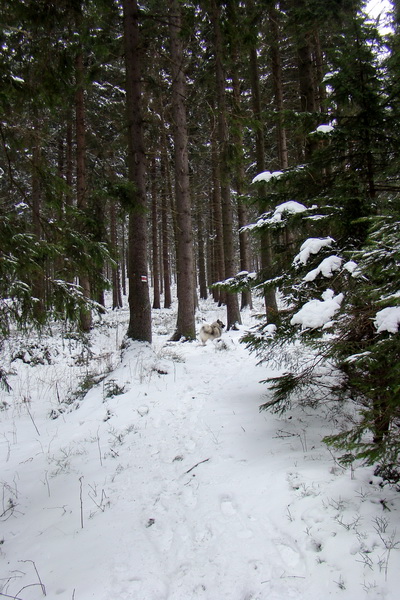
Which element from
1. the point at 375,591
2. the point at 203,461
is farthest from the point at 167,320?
the point at 375,591

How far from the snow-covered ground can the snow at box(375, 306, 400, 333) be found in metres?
1.52

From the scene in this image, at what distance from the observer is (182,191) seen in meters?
9.28

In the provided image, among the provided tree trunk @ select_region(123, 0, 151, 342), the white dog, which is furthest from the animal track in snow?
the white dog

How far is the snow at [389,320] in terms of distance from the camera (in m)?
1.94

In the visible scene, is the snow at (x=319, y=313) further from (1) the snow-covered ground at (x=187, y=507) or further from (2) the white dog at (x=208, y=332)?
(2) the white dog at (x=208, y=332)

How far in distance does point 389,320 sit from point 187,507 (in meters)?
2.53

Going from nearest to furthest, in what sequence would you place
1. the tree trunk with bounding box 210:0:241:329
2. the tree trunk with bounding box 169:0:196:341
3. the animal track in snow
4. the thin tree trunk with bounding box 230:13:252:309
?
the animal track in snow → the thin tree trunk with bounding box 230:13:252:309 → the tree trunk with bounding box 210:0:241:329 → the tree trunk with bounding box 169:0:196:341

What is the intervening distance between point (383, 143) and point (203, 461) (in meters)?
4.41

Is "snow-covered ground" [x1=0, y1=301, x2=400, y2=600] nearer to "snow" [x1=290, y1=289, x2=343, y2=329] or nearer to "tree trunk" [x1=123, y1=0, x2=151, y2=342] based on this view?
"snow" [x1=290, y1=289, x2=343, y2=329]

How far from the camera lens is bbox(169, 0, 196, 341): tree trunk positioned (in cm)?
902

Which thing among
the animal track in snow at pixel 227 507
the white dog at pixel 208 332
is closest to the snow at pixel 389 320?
the animal track in snow at pixel 227 507

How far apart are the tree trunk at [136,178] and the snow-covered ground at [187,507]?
2.14 meters

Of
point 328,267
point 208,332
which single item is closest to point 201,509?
point 328,267

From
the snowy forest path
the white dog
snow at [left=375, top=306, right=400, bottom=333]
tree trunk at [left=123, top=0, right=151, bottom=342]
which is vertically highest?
tree trunk at [left=123, top=0, right=151, bottom=342]
